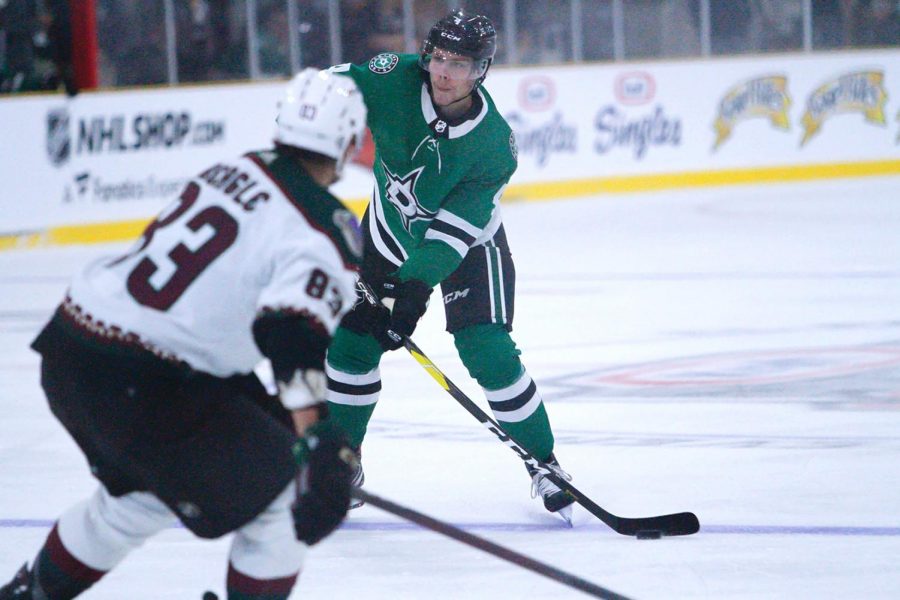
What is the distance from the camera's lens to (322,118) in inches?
79.7

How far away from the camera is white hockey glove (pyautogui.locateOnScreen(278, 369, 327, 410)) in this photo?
6.39 feet

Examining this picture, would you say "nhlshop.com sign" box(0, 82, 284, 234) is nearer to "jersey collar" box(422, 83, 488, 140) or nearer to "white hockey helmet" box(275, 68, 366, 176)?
"jersey collar" box(422, 83, 488, 140)

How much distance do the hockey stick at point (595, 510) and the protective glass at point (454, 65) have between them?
0.55 metres

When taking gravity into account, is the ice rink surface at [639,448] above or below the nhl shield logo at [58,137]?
below

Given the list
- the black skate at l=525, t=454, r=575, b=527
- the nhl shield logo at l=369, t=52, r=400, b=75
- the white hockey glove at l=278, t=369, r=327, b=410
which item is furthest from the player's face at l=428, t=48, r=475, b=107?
the white hockey glove at l=278, t=369, r=327, b=410

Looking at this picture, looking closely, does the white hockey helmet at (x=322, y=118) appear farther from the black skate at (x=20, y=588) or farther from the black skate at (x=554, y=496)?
the black skate at (x=554, y=496)

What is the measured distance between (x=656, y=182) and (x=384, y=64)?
8290mm

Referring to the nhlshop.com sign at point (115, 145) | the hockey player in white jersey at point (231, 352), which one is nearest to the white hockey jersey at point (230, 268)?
the hockey player in white jersey at point (231, 352)

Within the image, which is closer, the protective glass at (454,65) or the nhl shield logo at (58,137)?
the protective glass at (454,65)

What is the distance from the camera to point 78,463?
148 inches

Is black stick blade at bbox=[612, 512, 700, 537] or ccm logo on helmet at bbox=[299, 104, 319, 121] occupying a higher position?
ccm logo on helmet at bbox=[299, 104, 319, 121]

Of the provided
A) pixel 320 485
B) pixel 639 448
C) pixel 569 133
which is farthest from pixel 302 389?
pixel 569 133

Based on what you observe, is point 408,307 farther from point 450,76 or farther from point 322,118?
point 322,118

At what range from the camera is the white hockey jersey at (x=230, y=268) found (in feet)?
6.39
